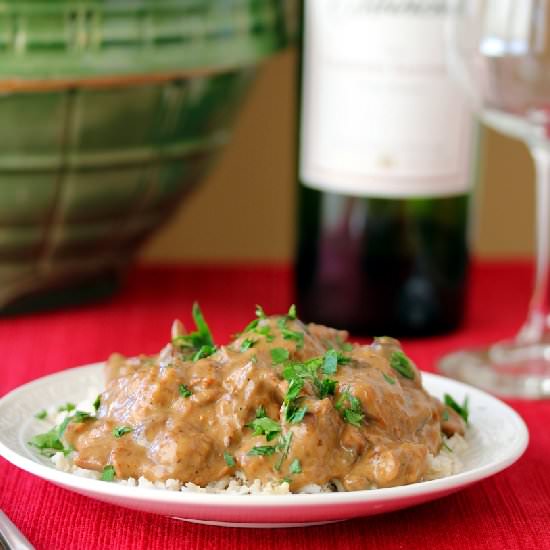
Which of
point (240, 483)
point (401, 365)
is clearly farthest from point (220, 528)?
point (401, 365)

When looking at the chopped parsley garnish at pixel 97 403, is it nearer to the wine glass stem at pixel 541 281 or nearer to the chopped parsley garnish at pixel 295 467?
the chopped parsley garnish at pixel 295 467

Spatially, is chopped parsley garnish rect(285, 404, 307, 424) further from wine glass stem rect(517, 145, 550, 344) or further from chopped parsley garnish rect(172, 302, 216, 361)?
wine glass stem rect(517, 145, 550, 344)

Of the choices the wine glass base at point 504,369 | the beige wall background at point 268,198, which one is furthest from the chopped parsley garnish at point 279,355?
the beige wall background at point 268,198

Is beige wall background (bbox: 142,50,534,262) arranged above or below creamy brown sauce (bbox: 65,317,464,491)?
below

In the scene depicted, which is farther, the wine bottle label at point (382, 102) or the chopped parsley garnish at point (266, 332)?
the wine bottle label at point (382, 102)

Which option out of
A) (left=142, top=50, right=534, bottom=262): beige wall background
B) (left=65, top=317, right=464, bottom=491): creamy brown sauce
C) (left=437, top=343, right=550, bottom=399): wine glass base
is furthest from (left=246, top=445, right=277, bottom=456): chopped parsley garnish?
(left=142, top=50, right=534, bottom=262): beige wall background

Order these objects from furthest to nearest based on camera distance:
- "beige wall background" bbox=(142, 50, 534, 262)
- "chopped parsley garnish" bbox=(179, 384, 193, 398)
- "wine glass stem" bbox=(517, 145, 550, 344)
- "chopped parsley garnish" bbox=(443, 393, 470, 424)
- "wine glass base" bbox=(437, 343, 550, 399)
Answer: "beige wall background" bbox=(142, 50, 534, 262) < "wine glass stem" bbox=(517, 145, 550, 344) < "wine glass base" bbox=(437, 343, 550, 399) < "chopped parsley garnish" bbox=(443, 393, 470, 424) < "chopped parsley garnish" bbox=(179, 384, 193, 398)

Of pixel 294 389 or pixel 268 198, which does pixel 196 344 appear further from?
pixel 268 198
